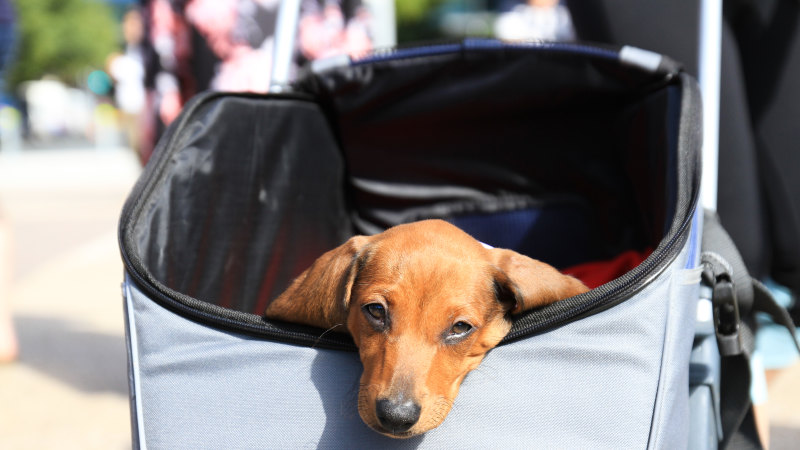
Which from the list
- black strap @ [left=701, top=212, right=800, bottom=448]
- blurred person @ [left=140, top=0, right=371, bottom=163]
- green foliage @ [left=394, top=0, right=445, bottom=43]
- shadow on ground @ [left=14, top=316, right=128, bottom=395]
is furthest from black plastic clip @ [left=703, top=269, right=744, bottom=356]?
green foliage @ [left=394, top=0, right=445, bottom=43]

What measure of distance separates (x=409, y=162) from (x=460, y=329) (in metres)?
1.43

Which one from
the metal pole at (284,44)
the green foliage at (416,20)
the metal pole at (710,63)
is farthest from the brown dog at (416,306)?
the green foliage at (416,20)

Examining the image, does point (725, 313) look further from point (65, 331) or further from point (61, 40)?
point (61, 40)

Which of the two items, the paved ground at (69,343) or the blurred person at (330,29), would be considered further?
the blurred person at (330,29)

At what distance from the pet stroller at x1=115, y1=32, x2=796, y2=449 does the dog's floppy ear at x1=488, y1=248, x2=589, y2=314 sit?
0.05m

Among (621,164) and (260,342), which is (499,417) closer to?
(260,342)

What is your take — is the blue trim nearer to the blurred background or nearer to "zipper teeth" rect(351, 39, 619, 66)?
"zipper teeth" rect(351, 39, 619, 66)

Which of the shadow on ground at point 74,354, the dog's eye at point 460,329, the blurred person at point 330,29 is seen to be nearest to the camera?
the dog's eye at point 460,329

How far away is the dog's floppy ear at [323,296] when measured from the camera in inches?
61.4

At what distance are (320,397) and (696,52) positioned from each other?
165 centimetres

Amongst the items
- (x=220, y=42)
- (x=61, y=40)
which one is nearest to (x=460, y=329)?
(x=220, y=42)

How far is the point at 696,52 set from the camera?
7.89 feet

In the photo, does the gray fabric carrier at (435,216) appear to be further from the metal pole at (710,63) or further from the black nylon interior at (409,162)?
the metal pole at (710,63)

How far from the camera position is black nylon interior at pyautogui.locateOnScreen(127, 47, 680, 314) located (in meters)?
2.17
